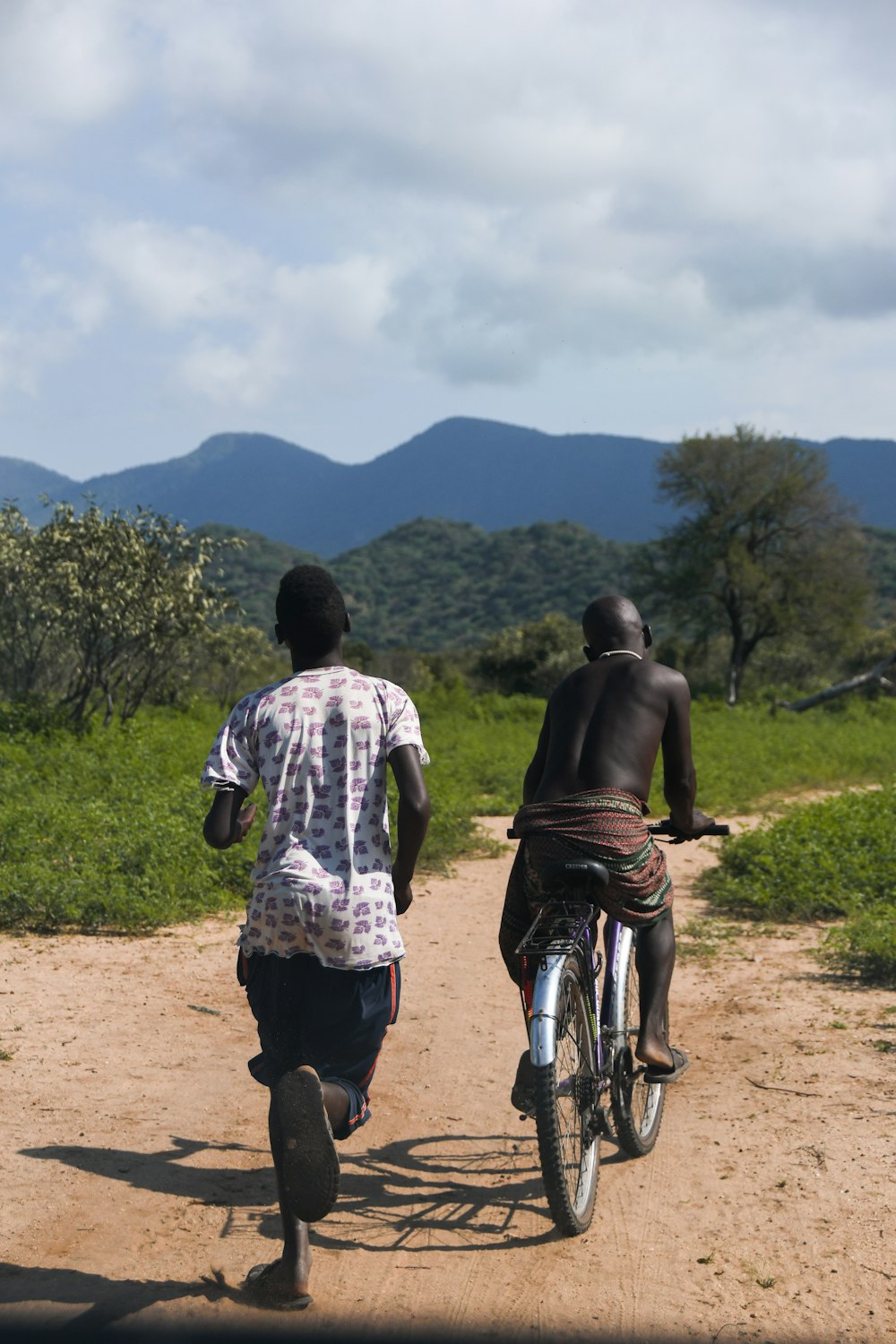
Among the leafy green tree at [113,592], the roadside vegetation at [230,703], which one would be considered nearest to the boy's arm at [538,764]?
the roadside vegetation at [230,703]

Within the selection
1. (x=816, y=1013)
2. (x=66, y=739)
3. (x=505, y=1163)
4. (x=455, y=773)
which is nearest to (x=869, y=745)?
(x=455, y=773)

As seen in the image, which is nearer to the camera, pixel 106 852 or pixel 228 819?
pixel 228 819

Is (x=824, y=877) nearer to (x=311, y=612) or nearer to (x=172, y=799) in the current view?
(x=172, y=799)

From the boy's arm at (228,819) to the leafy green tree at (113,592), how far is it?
11777 millimetres

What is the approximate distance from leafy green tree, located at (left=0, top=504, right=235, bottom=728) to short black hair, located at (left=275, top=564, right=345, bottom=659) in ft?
38.4

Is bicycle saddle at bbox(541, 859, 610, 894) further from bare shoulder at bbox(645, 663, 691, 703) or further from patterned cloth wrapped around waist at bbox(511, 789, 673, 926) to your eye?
bare shoulder at bbox(645, 663, 691, 703)

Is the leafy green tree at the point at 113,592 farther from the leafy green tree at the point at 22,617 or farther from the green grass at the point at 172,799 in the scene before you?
the green grass at the point at 172,799

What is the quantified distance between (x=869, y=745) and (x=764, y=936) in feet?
38.3

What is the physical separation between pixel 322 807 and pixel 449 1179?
1.54 metres

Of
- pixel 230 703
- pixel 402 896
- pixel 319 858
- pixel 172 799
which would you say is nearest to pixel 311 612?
pixel 319 858

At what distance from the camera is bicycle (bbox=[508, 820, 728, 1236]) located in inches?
133

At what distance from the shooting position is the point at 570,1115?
3.64 m

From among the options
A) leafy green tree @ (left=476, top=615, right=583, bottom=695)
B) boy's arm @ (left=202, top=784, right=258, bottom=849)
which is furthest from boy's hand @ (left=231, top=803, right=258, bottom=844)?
leafy green tree @ (left=476, top=615, right=583, bottom=695)

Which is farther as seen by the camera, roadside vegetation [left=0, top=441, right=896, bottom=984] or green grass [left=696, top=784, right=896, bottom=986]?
roadside vegetation [left=0, top=441, right=896, bottom=984]
